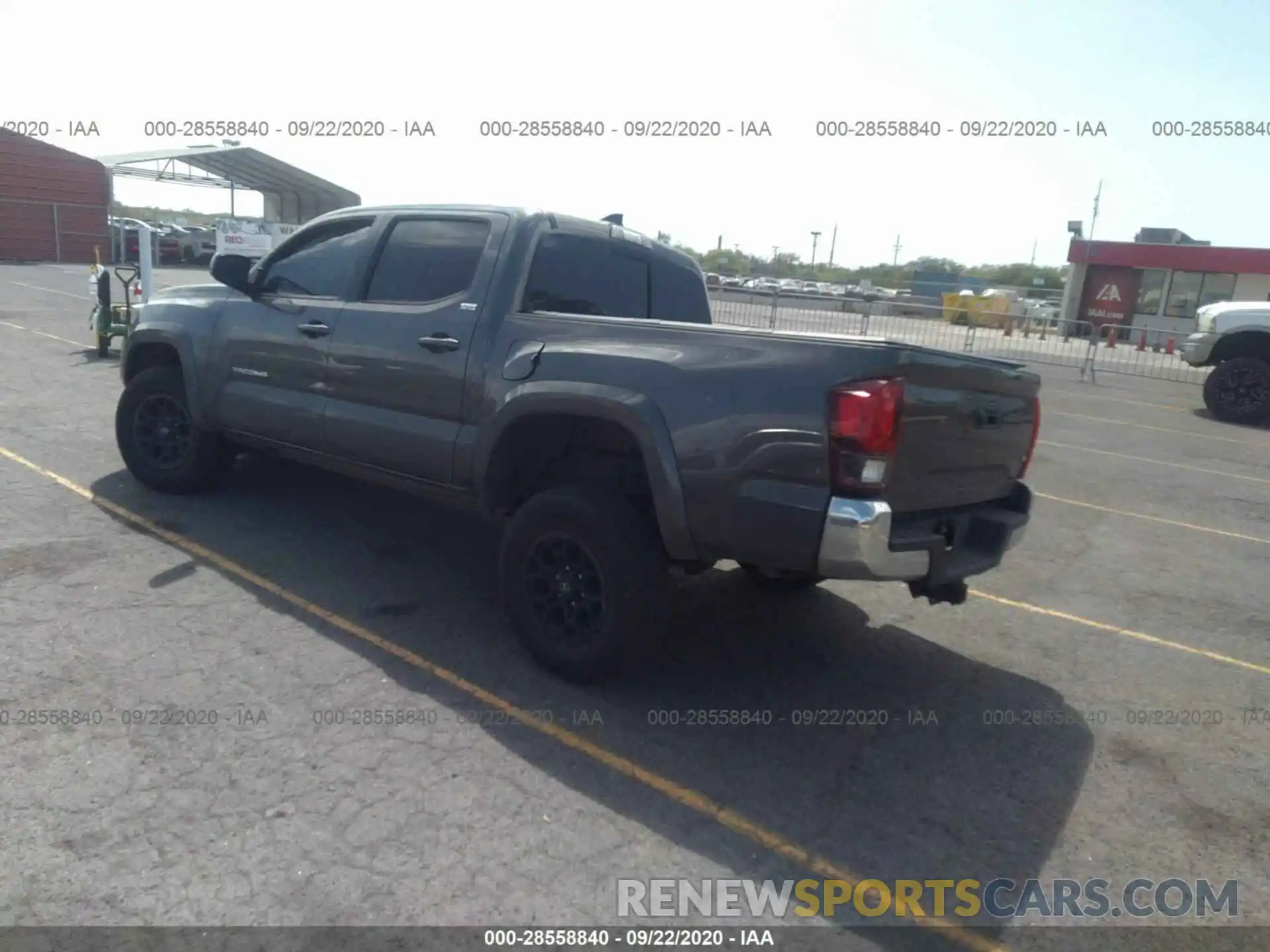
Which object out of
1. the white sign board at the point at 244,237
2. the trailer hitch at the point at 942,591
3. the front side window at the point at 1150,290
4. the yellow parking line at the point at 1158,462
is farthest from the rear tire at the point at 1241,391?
the front side window at the point at 1150,290

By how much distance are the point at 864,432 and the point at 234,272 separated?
12.9 feet

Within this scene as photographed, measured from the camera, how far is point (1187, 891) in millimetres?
2977

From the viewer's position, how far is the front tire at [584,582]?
3773 mm

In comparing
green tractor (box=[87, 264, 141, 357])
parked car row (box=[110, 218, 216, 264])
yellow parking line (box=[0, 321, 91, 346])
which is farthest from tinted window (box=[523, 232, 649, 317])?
parked car row (box=[110, 218, 216, 264])

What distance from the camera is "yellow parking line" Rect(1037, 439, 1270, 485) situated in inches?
384

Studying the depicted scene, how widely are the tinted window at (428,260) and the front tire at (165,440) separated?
1.81 m

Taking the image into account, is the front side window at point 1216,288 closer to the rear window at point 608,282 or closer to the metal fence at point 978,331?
the metal fence at point 978,331

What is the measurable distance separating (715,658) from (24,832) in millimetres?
2739

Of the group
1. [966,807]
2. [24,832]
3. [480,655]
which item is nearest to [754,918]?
[966,807]

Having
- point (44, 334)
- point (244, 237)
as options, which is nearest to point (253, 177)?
point (244, 237)

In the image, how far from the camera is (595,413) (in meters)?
3.85

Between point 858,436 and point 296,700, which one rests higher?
point 858,436

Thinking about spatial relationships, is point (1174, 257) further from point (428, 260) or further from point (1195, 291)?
point (428, 260)

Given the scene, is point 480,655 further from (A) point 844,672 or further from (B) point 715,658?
(A) point 844,672
